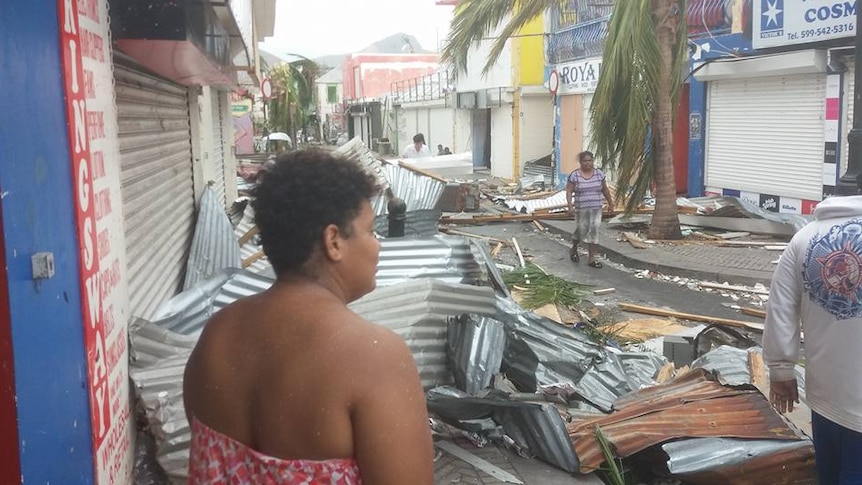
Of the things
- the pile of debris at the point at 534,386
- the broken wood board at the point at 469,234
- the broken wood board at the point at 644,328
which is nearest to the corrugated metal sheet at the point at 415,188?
the broken wood board at the point at 469,234

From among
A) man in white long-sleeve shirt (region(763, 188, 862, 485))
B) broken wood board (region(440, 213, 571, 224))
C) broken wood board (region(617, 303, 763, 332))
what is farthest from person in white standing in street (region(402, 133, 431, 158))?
man in white long-sleeve shirt (region(763, 188, 862, 485))

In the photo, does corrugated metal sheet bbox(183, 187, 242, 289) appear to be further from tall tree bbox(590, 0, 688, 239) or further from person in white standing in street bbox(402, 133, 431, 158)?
person in white standing in street bbox(402, 133, 431, 158)

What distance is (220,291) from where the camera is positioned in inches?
199

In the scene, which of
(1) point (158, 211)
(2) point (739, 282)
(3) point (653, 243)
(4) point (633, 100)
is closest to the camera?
(1) point (158, 211)

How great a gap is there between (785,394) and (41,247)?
2.90m

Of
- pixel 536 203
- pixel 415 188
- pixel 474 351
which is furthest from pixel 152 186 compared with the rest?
pixel 536 203

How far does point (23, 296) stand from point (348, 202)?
134cm

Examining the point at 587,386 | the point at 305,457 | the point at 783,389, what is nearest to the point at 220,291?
the point at 587,386

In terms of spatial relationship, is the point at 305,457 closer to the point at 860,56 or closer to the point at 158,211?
the point at 158,211

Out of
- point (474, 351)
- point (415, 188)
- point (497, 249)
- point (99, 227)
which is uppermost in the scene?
point (99, 227)

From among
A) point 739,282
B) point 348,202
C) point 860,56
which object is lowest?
point 739,282

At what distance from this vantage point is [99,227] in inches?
130

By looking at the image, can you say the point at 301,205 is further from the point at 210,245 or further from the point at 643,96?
the point at 643,96

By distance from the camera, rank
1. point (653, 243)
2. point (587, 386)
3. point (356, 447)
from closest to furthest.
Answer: point (356, 447), point (587, 386), point (653, 243)
